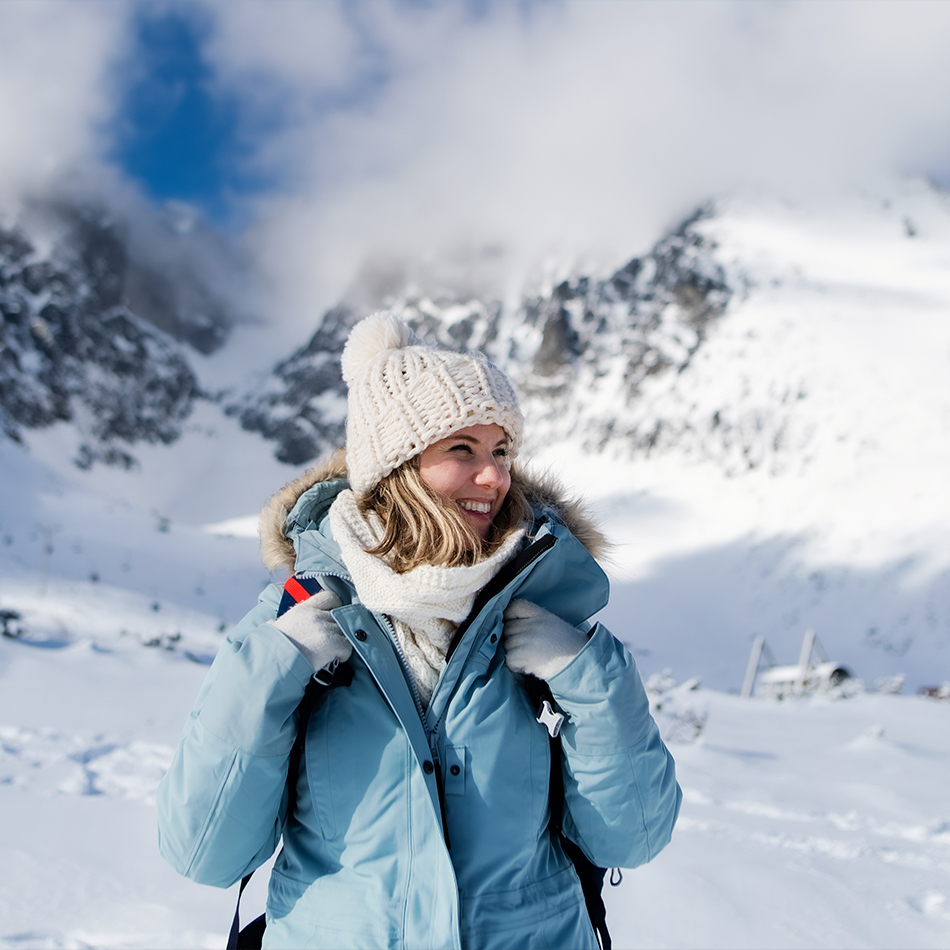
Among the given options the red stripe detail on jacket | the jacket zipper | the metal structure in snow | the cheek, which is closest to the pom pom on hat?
the cheek

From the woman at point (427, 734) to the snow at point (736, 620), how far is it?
1.48m

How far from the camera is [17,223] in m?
69.1

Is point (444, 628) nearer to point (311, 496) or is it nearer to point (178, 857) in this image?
point (311, 496)

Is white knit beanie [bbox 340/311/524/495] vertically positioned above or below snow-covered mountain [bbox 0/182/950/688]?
above

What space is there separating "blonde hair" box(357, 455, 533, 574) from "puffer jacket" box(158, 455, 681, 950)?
0.10m

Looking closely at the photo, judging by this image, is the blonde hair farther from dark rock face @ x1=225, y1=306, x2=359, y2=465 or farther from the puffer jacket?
dark rock face @ x1=225, y1=306, x2=359, y2=465

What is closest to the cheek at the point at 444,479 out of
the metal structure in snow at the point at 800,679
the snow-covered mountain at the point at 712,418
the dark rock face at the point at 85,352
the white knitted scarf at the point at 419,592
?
the white knitted scarf at the point at 419,592

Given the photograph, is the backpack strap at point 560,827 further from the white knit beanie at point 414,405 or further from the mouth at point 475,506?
the white knit beanie at point 414,405

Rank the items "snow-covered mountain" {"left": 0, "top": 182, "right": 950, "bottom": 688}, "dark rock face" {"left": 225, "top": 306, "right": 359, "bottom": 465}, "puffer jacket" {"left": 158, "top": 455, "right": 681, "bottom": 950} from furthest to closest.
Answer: "dark rock face" {"left": 225, "top": 306, "right": 359, "bottom": 465} < "snow-covered mountain" {"left": 0, "top": 182, "right": 950, "bottom": 688} < "puffer jacket" {"left": 158, "top": 455, "right": 681, "bottom": 950}

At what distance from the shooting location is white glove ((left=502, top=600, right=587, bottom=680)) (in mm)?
1336

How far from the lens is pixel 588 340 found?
48.0 m

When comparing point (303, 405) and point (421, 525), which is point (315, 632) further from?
point (303, 405)

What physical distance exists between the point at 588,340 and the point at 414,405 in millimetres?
48153

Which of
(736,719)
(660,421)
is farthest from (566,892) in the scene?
(660,421)
